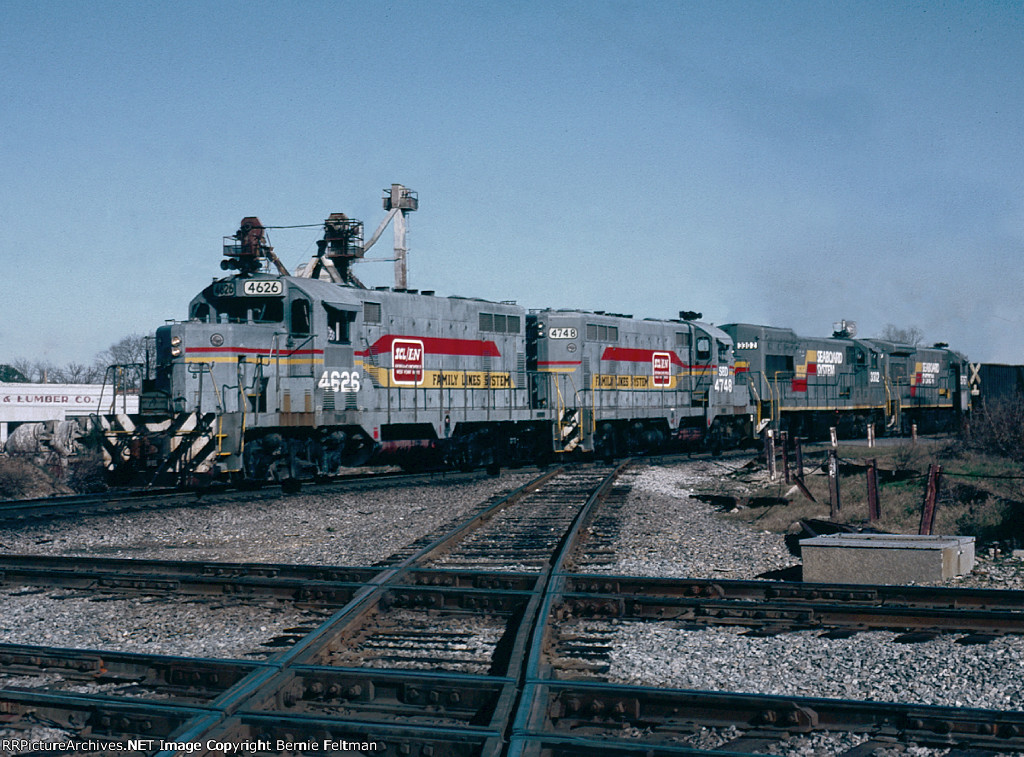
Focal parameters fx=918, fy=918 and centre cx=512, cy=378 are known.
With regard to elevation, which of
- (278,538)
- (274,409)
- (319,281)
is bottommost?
(278,538)

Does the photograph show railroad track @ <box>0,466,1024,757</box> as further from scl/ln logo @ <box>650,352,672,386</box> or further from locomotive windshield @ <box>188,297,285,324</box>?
scl/ln logo @ <box>650,352,672,386</box>

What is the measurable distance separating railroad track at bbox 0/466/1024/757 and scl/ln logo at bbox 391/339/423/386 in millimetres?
8874

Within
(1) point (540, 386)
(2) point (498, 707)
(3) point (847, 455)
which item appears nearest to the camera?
(2) point (498, 707)

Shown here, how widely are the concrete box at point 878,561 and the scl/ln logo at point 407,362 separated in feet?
35.1

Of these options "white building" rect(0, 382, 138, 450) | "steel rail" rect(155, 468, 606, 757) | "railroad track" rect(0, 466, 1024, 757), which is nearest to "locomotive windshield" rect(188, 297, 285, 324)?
"railroad track" rect(0, 466, 1024, 757)

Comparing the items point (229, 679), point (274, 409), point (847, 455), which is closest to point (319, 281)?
point (274, 409)

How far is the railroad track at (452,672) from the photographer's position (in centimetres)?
379

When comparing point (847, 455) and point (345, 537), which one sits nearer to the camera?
point (345, 537)

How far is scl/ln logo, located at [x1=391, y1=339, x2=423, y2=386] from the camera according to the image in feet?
57.4

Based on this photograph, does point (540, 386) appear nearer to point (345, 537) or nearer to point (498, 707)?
point (345, 537)

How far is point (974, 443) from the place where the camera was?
21953 mm

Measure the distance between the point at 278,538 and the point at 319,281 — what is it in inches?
254

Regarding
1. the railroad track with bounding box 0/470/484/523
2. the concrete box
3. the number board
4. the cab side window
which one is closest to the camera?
the concrete box

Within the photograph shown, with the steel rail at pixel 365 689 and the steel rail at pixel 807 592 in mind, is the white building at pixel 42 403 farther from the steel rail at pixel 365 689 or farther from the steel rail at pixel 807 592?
the steel rail at pixel 807 592
